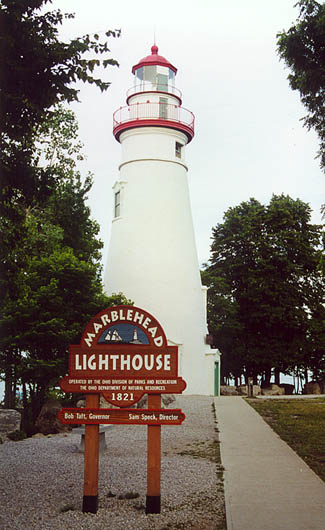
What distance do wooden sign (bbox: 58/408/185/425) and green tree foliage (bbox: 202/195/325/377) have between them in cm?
2948

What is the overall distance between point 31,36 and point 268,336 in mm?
31375

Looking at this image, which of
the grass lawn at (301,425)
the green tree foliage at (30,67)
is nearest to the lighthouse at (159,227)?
the grass lawn at (301,425)

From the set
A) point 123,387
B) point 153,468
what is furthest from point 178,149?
point 153,468

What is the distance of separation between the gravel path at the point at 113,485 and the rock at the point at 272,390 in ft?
70.7

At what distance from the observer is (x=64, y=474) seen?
921 centimetres

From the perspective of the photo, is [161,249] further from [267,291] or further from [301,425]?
[301,425]

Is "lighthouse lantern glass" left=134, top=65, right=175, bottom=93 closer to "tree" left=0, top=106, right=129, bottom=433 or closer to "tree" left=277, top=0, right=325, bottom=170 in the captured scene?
"tree" left=0, top=106, right=129, bottom=433

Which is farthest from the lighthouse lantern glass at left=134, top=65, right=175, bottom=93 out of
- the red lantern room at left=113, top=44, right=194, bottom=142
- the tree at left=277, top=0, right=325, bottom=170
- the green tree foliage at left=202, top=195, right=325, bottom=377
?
the tree at left=277, top=0, right=325, bottom=170

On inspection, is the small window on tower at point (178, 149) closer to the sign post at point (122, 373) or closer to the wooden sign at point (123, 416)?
the sign post at point (122, 373)

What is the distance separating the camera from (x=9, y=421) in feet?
48.8

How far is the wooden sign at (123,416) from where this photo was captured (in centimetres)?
736

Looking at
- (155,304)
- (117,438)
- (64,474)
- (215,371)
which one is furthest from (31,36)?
(215,371)

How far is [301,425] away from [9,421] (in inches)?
293

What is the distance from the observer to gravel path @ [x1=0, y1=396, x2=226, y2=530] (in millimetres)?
6691
